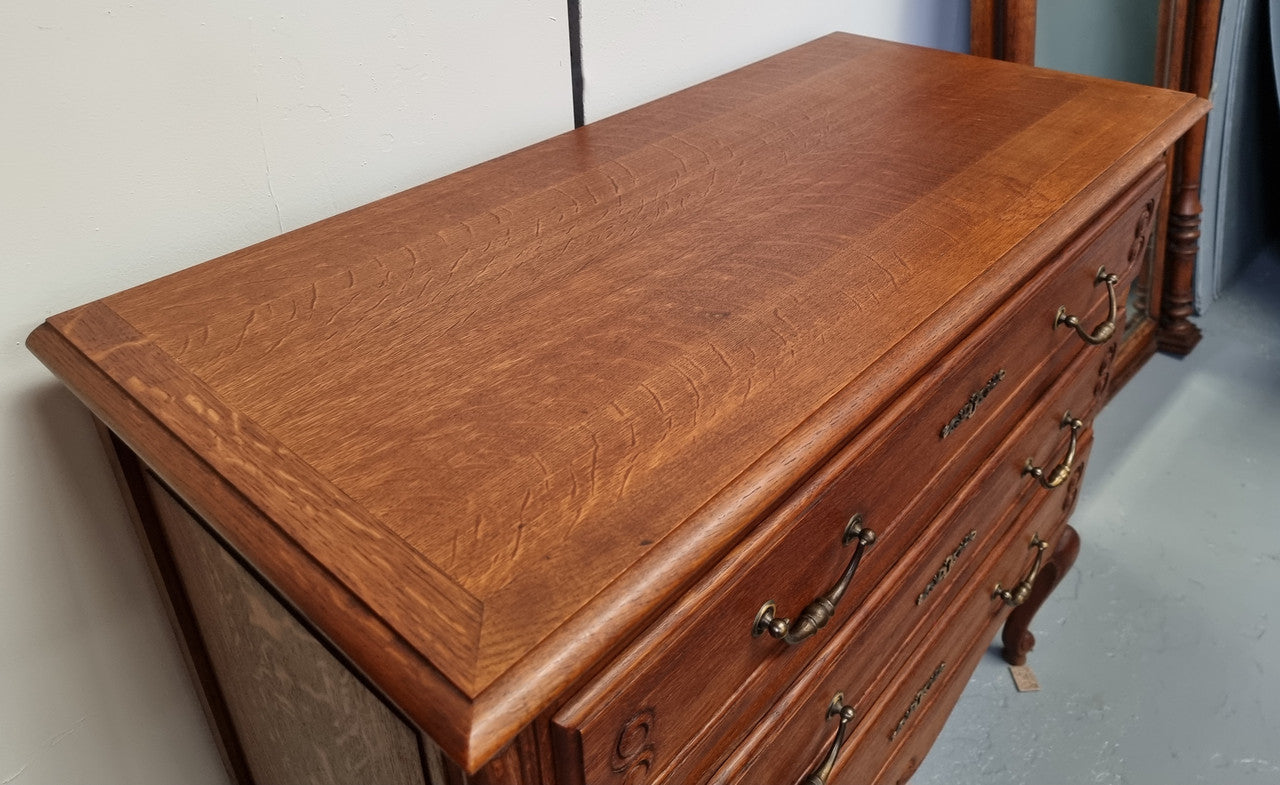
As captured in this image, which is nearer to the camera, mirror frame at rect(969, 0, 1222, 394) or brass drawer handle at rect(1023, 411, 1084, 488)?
brass drawer handle at rect(1023, 411, 1084, 488)

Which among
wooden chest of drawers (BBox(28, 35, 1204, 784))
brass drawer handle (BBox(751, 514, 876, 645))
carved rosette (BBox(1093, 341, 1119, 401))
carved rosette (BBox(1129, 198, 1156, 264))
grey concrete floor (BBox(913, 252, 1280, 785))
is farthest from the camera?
grey concrete floor (BBox(913, 252, 1280, 785))

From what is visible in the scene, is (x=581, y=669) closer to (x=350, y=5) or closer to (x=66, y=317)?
(x=66, y=317)

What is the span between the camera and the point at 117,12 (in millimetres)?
674

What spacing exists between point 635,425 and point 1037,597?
0.97 meters

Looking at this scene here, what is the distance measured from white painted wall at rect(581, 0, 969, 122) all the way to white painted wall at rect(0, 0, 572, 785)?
0.10 meters

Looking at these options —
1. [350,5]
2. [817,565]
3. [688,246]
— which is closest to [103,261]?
[350,5]

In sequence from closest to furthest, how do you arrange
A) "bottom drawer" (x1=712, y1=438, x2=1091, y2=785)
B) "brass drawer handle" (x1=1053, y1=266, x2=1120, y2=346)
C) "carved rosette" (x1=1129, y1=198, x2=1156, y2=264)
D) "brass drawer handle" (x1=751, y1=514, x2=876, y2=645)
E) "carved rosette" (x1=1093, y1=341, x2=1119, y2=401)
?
"brass drawer handle" (x1=751, y1=514, x2=876, y2=645) → "bottom drawer" (x1=712, y1=438, x2=1091, y2=785) → "brass drawer handle" (x1=1053, y1=266, x2=1120, y2=346) → "carved rosette" (x1=1129, y1=198, x2=1156, y2=264) → "carved rosette" (x1=1093, y1=341, x2=1119, y2=401)

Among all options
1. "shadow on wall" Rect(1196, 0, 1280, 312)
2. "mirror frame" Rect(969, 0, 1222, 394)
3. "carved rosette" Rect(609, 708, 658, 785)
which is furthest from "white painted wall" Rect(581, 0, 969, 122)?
"shadow on wall" Rect(1196, 0, 1280, 312)

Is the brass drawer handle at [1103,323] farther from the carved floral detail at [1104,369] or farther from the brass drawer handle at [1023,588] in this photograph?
the brass drawer handle at [1023,588]

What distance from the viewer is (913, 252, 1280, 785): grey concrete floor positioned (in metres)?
1.26

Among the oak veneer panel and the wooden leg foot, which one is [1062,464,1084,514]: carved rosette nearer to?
the wooden leg foot

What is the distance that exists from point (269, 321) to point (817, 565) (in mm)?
391

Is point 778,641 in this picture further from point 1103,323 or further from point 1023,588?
point 1023,588

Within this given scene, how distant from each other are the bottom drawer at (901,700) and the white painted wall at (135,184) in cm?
51
